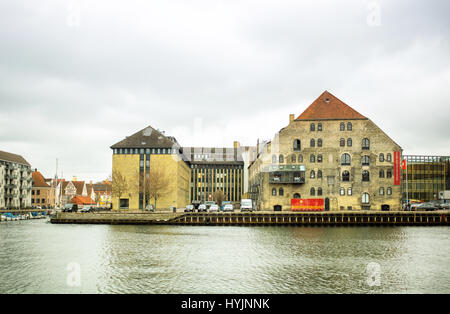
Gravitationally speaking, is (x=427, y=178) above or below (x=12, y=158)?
below

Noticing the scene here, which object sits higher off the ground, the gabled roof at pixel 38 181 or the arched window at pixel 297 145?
the arched window at pixel 297 145

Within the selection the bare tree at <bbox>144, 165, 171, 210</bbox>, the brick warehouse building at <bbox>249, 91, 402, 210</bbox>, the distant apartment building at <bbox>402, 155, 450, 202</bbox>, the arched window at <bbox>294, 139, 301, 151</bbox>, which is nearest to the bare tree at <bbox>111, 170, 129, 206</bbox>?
the bare tree at <bbox>144, 165, 171, 210</bbox>

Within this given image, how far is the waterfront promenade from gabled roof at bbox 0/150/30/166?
197 ft

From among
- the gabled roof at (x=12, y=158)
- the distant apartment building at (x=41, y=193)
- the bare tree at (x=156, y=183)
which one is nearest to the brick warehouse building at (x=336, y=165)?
the bare tree at (x=156, y=183)

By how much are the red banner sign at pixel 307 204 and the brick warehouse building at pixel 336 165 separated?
2.26 m

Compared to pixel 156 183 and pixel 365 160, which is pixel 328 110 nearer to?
pixel 365 160

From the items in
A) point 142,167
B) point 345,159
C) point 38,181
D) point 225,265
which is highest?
point 345,159

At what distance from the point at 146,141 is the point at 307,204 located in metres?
39.1

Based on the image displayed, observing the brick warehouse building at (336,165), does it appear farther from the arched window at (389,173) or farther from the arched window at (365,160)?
the arched window at (365,160)

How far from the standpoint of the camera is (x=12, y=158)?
398ft

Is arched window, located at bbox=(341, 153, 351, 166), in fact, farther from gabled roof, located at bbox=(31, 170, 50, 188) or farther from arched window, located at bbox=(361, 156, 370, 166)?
gabled roof, located at bbox=(31, 170, 50, 188)

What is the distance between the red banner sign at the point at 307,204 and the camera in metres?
73.9

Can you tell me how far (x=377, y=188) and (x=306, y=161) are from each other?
13.5m

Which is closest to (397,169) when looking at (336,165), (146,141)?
(336,165)
